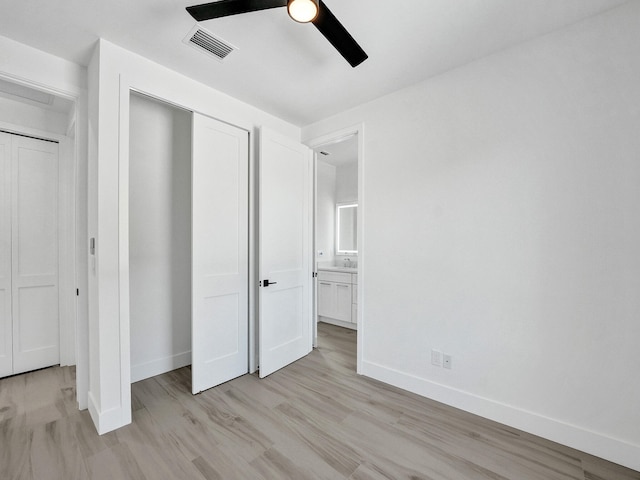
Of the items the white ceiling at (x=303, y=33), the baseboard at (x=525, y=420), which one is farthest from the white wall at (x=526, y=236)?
the white ceiling at (x=303, y=33)

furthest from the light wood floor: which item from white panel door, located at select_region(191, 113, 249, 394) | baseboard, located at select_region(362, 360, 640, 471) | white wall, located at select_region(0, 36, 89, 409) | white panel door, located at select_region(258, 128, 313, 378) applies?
white panel door, located at select_region(258, 128, 313, 378)

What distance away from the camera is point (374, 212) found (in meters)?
2.81

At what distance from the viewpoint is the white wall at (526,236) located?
67.2 inches

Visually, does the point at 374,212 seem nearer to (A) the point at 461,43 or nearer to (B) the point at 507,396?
(A) the point at 461,43

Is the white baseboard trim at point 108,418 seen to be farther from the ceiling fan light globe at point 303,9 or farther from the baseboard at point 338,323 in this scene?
the baseboard at point 338,323

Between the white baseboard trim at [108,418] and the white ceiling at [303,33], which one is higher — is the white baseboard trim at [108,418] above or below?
below

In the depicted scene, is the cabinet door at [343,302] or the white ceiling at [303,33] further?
the cabinet door at [343,302]

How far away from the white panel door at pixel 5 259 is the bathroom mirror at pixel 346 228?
4.18 meters

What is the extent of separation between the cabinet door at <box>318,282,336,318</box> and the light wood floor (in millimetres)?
1953

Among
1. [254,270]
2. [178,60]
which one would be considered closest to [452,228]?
[254,270]

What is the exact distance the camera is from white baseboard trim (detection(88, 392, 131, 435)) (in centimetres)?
195

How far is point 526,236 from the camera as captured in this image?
6.56 ft

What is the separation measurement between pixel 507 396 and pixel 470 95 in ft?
Answer: 7.41

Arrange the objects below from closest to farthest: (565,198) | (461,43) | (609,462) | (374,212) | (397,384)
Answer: (609,462) → (565,198) → (461,43) → (397,384) → (374,212)
